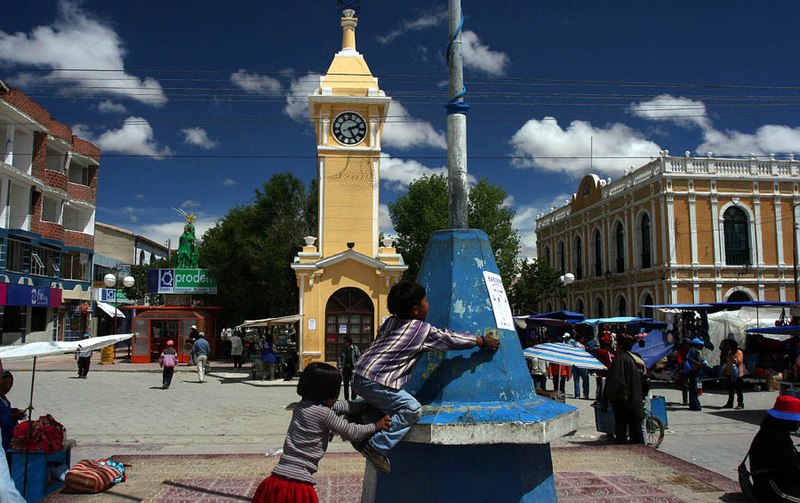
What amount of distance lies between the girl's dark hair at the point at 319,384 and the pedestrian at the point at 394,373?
0.18 m

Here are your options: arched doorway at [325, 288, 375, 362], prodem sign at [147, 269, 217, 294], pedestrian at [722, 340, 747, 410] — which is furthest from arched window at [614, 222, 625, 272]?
pedestrian at [722, 340, 747, 410]

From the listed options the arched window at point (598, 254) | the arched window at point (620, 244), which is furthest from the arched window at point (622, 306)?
the arched window at point (598, 254)

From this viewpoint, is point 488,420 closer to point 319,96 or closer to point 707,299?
point 319,96

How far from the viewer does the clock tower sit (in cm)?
2017

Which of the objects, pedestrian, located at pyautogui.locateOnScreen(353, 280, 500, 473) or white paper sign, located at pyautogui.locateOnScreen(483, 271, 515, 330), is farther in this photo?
white paper sign, located at pyautogui.locateOnScreen(483, 271, 515, 330)

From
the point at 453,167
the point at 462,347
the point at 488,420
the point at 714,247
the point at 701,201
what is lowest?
the point at 488,420

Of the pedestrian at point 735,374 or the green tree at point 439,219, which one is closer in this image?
the pedestrian at point 735,374

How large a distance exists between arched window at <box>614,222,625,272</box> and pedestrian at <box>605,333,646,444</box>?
2935cm

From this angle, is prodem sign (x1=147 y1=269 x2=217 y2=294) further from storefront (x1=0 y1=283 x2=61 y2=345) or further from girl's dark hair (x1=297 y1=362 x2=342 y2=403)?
girl's dark hair (x1=297 y1=362 x2=342 y2=403)

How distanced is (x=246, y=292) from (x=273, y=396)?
16.3 metres

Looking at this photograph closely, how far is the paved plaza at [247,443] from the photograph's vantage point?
21.2 feet

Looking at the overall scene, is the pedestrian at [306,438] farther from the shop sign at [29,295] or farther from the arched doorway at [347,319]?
the shop sign at [29,295]

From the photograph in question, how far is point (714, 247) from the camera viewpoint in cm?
Answer: 3128

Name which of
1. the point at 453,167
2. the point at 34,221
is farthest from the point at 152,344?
the point at 453,167
